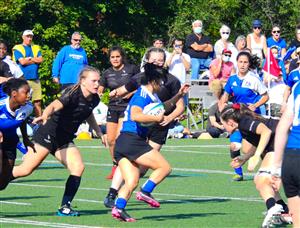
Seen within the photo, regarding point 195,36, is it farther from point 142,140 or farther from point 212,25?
point 212,25

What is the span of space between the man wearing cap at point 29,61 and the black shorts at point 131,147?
36.2ft

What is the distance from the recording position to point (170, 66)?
2511cm

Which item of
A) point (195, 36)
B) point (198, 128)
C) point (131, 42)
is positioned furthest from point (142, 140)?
point (131, 42)

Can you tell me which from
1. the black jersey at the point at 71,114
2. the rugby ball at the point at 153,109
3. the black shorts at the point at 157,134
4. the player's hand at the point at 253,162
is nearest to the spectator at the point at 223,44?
the black shorts at the point at 157,134

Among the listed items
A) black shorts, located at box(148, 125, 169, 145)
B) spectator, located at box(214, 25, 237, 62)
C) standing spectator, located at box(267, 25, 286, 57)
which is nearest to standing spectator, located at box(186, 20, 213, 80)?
spectator, located at box(214, 25, 237, 62)

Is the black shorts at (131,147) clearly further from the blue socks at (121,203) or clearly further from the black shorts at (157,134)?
the black shorts at (157,134)

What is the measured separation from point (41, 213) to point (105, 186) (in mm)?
3307

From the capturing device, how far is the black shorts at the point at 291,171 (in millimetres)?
9062

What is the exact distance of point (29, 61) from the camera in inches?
947

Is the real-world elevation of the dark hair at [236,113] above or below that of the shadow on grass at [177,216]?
above

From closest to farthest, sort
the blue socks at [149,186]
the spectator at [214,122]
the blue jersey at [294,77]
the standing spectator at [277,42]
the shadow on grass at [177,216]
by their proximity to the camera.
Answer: the shadow on grass at [177,216], the blue socks at [149,186], the blue jersey at [294,77], the spectator at [214,122], the standing spectator at [277,42]

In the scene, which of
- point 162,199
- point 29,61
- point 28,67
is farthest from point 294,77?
point 28,67

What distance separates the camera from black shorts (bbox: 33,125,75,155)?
44.5 feet

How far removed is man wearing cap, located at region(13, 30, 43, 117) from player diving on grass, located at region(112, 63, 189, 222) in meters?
11.0
